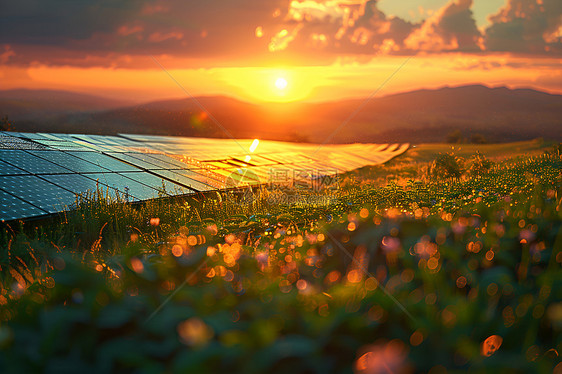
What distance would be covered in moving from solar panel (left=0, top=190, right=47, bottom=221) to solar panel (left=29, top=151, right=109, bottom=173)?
2.05 meters

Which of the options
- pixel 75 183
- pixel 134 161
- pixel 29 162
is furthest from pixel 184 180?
pixel 29 162

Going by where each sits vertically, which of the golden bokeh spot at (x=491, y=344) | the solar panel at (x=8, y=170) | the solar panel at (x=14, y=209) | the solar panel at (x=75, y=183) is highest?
the solar panel at (x=8, y=170)

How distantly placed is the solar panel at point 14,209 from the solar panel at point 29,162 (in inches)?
54.6

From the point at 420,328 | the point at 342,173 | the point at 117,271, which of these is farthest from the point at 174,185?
the point at 342,173

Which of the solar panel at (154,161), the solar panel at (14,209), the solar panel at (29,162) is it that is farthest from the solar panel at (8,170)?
the solar panel at (154,161)

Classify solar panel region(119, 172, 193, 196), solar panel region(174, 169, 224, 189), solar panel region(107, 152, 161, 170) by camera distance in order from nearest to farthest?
solar panel region(119, 172, 193, 196)
solar panel region(174, 169, 224, 189)
solar panel region(107, 152, 161, 170)

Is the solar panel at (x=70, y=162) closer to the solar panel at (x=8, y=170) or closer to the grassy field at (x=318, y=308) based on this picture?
the solar panel at (x=8, y=170)

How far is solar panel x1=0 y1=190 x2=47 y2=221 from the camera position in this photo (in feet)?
18.5

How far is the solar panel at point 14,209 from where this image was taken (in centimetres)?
564

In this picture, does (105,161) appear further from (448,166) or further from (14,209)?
(448,166)

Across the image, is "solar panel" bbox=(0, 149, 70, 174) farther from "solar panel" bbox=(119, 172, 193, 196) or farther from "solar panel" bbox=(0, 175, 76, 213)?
"solar panel" bbox=(119, 172, 193, 196)

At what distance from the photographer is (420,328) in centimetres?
170

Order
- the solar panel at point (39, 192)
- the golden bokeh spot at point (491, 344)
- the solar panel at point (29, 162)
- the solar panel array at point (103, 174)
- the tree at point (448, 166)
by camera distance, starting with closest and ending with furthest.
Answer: the golden bokeh spot at point (491, 344)
the solar panel at point (39, 192)
the solar panel array at point (103, 174)
the solar panel at point (29, 162)
the tree at point (448, 166)

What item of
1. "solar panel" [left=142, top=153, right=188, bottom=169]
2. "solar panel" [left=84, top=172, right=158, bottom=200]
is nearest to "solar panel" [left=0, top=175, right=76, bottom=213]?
"solar panel" [left=84, top=172, right=158, bottom=200]
